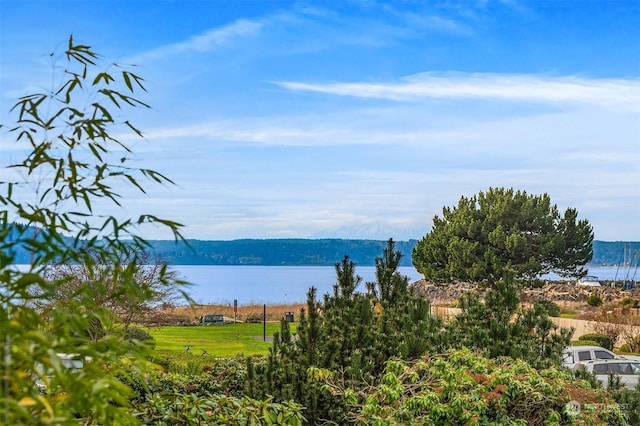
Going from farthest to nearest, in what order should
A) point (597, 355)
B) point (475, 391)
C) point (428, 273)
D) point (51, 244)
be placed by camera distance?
point (428, 273) < point (597, 355) < point (475, 391) < point (51, 244)

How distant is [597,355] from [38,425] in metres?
15.2

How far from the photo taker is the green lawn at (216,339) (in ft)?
66.2

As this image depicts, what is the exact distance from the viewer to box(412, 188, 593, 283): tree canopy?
3903 centimetres

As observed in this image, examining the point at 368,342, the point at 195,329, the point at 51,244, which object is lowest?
the point at 195,329

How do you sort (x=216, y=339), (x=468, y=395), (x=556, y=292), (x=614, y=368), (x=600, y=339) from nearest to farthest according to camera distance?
(x=468, y=395) → (x=614, y=368) → (x=600, y=339) → (x=216, y=339) → (x=556, y=292)

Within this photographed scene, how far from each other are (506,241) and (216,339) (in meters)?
20.2

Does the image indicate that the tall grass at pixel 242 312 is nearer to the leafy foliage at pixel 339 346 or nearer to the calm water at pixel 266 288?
the calm water at pixel 266 288

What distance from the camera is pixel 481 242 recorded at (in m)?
40.9

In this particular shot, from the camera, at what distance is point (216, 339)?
23594mm

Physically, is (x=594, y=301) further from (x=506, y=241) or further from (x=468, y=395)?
(x=468, y=395)

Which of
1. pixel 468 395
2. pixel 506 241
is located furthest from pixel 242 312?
pixel 468 395

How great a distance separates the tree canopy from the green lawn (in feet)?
46.3

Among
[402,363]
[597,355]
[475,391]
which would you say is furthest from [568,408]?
[597,355]

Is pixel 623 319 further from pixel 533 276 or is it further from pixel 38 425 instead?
pixel 38 425
